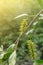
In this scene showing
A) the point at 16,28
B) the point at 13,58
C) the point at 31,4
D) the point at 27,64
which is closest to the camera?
the point at 13,58

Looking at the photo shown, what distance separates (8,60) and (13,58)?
0.03 m

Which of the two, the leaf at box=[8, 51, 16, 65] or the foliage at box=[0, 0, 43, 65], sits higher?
the foliage at box=[0, 0, 43, 65]

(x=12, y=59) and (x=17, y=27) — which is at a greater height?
(x=17, y=27)

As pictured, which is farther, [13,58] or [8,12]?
[8,12]

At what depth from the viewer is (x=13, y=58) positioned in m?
0.67

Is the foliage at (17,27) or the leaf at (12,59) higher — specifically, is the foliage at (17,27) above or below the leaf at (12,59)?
above

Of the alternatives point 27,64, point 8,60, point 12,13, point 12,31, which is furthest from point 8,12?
point 8,60

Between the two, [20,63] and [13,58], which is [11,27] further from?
[13,58]

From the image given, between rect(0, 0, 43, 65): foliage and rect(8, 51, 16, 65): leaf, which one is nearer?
rect(8, 51, 16, 65): leaf

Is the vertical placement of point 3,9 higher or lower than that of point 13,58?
higher

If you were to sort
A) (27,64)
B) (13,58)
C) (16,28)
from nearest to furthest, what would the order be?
(13,58) → (27,64) → (16,28)

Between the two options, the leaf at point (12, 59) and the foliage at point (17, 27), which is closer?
the leaf at point (12, 59)

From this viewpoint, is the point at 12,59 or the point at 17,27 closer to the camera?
the point at 12,59

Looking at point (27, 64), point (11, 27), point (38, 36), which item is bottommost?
point (27, 64)
